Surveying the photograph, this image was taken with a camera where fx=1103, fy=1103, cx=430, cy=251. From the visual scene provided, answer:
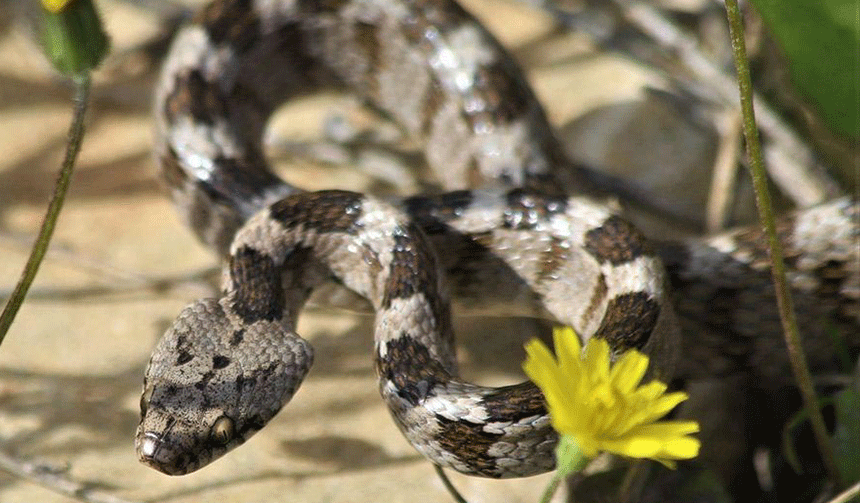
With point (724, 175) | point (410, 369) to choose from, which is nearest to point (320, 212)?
point (410, 369)

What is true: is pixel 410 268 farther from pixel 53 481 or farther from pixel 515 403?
pixel 53 481

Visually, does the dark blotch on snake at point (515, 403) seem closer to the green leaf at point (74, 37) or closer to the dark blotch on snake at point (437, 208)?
the dark blotch on snake at point (437, 208)

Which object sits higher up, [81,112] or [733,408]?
[81,112]

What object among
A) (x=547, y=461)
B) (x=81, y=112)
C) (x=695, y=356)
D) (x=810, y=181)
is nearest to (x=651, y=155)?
(x=810, y=181)

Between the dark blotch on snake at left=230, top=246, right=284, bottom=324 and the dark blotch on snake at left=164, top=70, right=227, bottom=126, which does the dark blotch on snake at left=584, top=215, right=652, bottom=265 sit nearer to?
the dark blotch on snake at left=230, top=246, right=284, bottom=324

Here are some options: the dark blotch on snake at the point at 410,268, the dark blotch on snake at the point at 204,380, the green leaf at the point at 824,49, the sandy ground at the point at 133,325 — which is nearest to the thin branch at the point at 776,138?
the sandy ground at the point at 133,325

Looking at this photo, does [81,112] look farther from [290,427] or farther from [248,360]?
[290,427]
